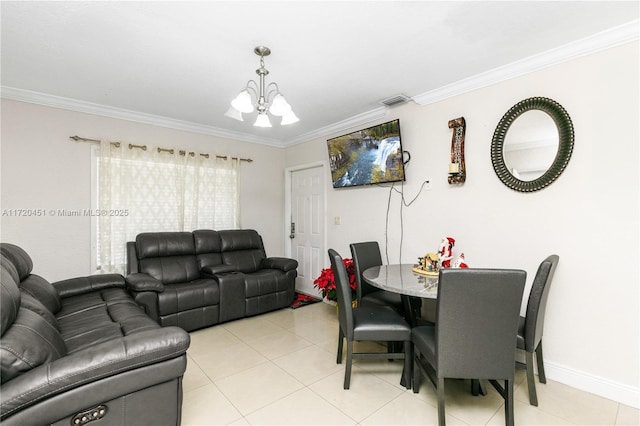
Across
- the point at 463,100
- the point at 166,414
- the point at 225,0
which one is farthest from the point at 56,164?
the point at 463,100

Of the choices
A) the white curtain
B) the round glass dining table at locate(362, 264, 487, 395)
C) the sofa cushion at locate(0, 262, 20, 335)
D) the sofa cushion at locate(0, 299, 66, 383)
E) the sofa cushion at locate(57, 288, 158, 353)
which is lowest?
the sofa cushion at locate(57, 288, 158, 353)

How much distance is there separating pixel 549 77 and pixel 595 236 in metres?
1.26

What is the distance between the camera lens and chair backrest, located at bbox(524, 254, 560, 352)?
1.81 metres

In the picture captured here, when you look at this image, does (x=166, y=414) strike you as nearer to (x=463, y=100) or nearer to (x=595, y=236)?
(x=595, y=236)

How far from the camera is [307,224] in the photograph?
4578mm

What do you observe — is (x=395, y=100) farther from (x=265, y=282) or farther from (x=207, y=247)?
(x=207, y=247)

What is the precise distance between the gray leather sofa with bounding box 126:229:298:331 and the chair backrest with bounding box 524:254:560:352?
266 centimetres

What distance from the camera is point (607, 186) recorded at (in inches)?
79.4

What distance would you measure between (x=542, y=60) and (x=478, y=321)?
2113 millimetres

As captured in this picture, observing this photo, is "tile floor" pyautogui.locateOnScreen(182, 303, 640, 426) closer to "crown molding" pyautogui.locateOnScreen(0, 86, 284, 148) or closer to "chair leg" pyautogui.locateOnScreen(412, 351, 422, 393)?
"chair leg" pyautogui.locateOnScreen(412, 351, 422, 393)

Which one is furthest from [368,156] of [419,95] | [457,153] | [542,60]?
[542,60]

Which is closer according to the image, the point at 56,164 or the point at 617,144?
the point at 617,144

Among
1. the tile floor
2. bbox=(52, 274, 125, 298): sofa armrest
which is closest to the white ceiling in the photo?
bbox=(52, 274, 125, 298): sofa armrest

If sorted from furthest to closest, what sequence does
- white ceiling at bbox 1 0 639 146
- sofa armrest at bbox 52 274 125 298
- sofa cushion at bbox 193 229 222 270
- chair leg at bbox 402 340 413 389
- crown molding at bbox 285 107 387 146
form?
sofa cushion at bbox 193 229 222 270 < crown molding at bbox 285 107 387 146 < sofa armrest at bbox 52 274 125 298 < chair leg at bbox 402 340 413 389 < white ceiling at bbox 1 0 639 146
